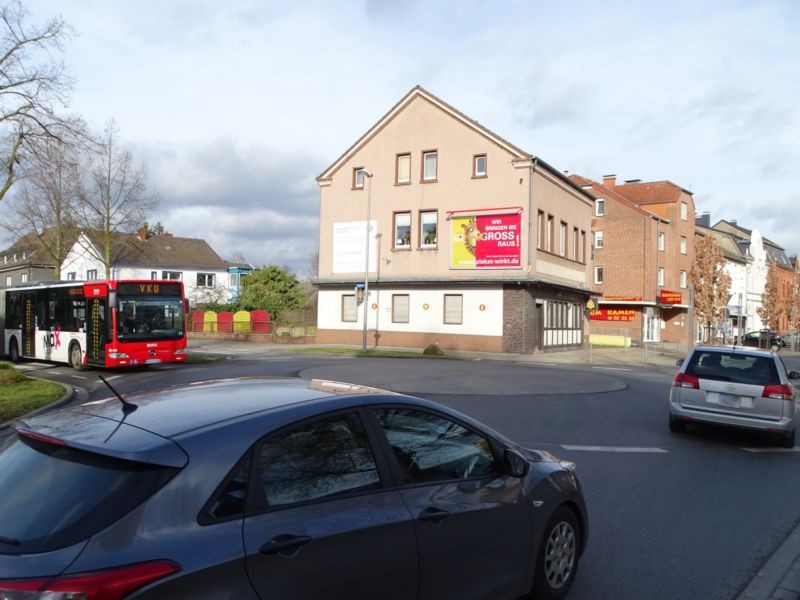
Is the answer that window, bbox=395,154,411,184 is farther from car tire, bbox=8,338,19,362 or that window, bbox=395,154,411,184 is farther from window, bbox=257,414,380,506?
window, bbox=257,414,380,506

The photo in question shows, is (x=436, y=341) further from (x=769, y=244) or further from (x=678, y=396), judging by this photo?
(x=769, y=244)

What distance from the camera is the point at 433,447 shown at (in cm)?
377

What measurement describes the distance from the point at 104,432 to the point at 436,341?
107 feet

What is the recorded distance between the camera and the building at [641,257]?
5350 centimetres

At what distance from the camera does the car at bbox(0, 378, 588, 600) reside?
2432mm

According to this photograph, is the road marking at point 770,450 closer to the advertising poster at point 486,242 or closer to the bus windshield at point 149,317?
the bus windshield at point 149,317

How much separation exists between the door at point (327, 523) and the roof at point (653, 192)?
57.9 meters

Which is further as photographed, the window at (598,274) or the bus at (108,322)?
the window at (598,274)

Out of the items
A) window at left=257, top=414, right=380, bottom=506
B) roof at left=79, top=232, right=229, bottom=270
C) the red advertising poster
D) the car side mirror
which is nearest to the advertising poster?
the red advertising poster

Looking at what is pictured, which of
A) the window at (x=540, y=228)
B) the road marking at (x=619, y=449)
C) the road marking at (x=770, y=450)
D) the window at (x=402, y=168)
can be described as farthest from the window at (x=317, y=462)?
the window at (x=402, y=168)

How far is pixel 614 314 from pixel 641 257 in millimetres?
4900

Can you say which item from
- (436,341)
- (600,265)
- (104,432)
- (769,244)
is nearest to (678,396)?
(104,432)

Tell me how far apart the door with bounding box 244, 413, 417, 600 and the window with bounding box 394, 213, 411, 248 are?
112ft

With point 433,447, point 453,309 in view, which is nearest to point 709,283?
point 453,309
